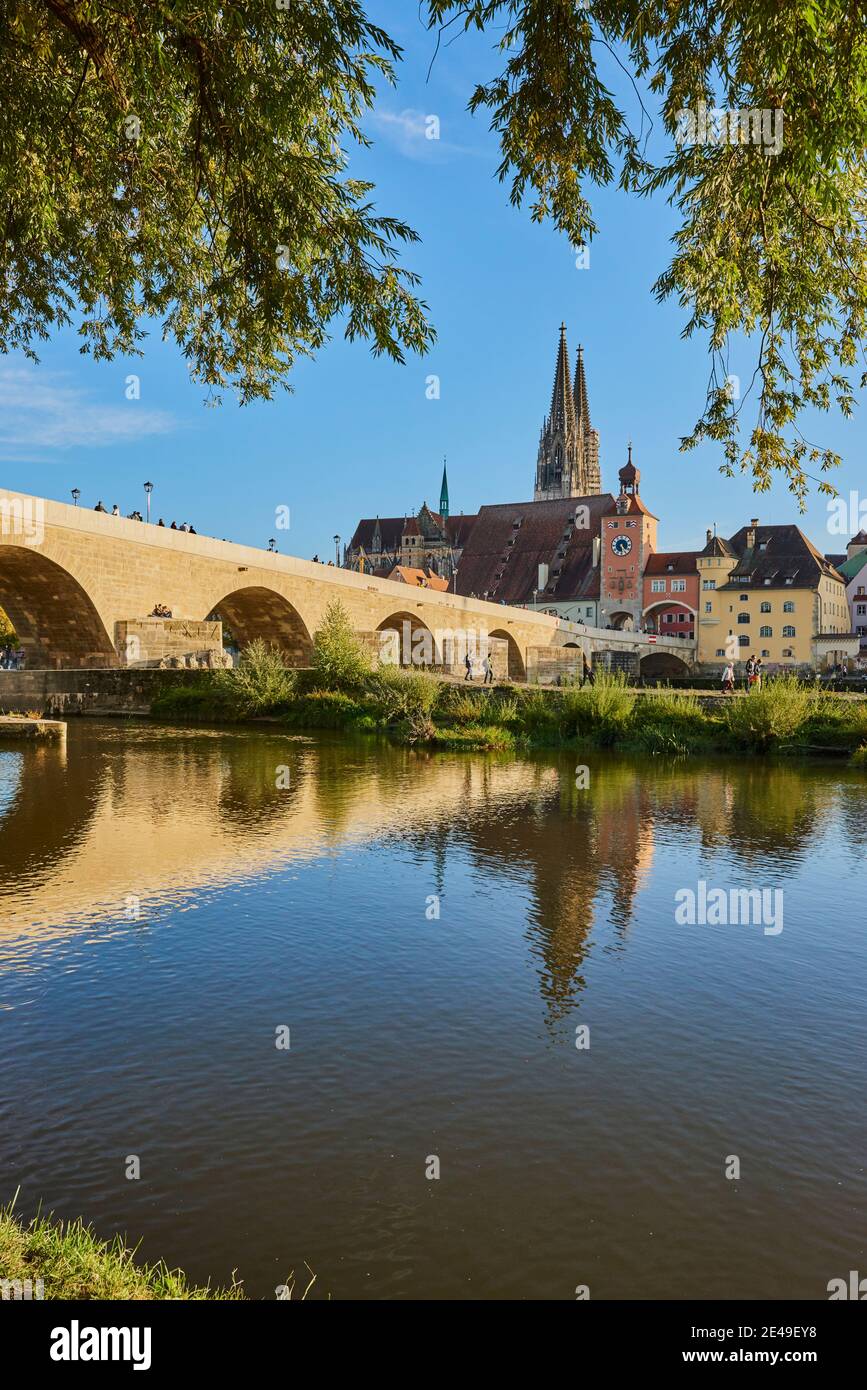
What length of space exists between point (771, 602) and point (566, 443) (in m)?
46.5

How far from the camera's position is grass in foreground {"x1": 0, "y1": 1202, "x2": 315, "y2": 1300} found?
244 centimetres

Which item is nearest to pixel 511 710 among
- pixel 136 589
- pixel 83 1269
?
pixel 136 589

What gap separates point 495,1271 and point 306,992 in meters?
2.24

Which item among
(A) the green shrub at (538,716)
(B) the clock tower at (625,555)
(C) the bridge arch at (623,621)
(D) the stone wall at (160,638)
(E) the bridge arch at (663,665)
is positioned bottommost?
(A) the green shrub at (538,716)

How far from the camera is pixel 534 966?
17.7 feet

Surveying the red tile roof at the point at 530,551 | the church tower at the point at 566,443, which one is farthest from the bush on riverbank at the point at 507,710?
the church tower at the point at 566,443

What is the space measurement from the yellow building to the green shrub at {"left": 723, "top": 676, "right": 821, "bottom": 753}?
6200 centimetres

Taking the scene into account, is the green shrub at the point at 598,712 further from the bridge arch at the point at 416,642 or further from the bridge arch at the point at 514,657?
the bridge arch at the point at 514,657

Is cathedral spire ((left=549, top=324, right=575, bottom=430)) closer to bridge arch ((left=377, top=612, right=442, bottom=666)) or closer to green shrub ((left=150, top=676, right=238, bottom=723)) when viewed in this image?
bridge arch ((left=377, top=612, right=442, bottom=666))

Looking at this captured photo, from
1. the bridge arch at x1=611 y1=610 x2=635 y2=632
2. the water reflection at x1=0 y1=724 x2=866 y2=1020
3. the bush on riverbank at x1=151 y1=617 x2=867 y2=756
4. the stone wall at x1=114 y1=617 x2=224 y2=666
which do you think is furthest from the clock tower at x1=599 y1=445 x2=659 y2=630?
the water reflection at x1=0 y1=724 x2=866 y2=1020

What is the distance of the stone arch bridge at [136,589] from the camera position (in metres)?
24.9

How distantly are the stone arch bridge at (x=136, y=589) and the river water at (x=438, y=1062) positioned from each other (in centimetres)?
1772

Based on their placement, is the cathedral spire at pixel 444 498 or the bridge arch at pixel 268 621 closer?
the bridge arch at pixel 268 621

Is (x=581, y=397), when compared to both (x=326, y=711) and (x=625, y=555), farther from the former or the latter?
(x=326, y=711)
